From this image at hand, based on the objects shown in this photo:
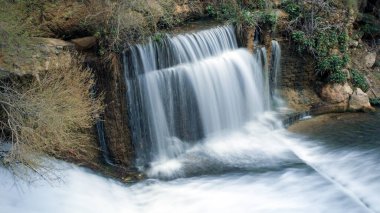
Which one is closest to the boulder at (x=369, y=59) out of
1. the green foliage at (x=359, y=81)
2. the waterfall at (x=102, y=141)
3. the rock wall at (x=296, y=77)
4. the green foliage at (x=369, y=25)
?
the green foliage at (x=369, y=25)

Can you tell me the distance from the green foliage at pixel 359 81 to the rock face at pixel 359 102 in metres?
0.32

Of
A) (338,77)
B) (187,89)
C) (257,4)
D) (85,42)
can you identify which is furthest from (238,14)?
(85,42)

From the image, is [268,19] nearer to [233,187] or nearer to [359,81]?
[359,81]

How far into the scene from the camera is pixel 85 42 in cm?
912

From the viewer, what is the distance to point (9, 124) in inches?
280

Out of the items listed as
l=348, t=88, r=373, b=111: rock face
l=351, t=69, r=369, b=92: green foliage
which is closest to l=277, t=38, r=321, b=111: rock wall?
l=348, t=88, r=373, b=111: rock face

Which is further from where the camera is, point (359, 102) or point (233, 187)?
point (359, 102)

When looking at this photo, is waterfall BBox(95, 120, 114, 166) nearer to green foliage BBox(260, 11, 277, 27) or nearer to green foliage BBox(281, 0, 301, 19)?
green foliage BBox(260, 11, 277, 27)

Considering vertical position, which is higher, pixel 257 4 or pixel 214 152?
pixel 257 4

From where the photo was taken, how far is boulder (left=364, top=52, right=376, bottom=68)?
547 inches

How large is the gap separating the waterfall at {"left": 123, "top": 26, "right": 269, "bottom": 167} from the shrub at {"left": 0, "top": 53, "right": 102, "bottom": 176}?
1.09 meters

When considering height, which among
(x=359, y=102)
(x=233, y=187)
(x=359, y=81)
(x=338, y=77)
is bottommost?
(x=233, y=187)

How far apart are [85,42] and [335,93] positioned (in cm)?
680

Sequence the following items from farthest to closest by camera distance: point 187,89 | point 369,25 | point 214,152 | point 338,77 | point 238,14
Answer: point 369,25
point 338,77
point 238,14
point 214,152
point 187,89
